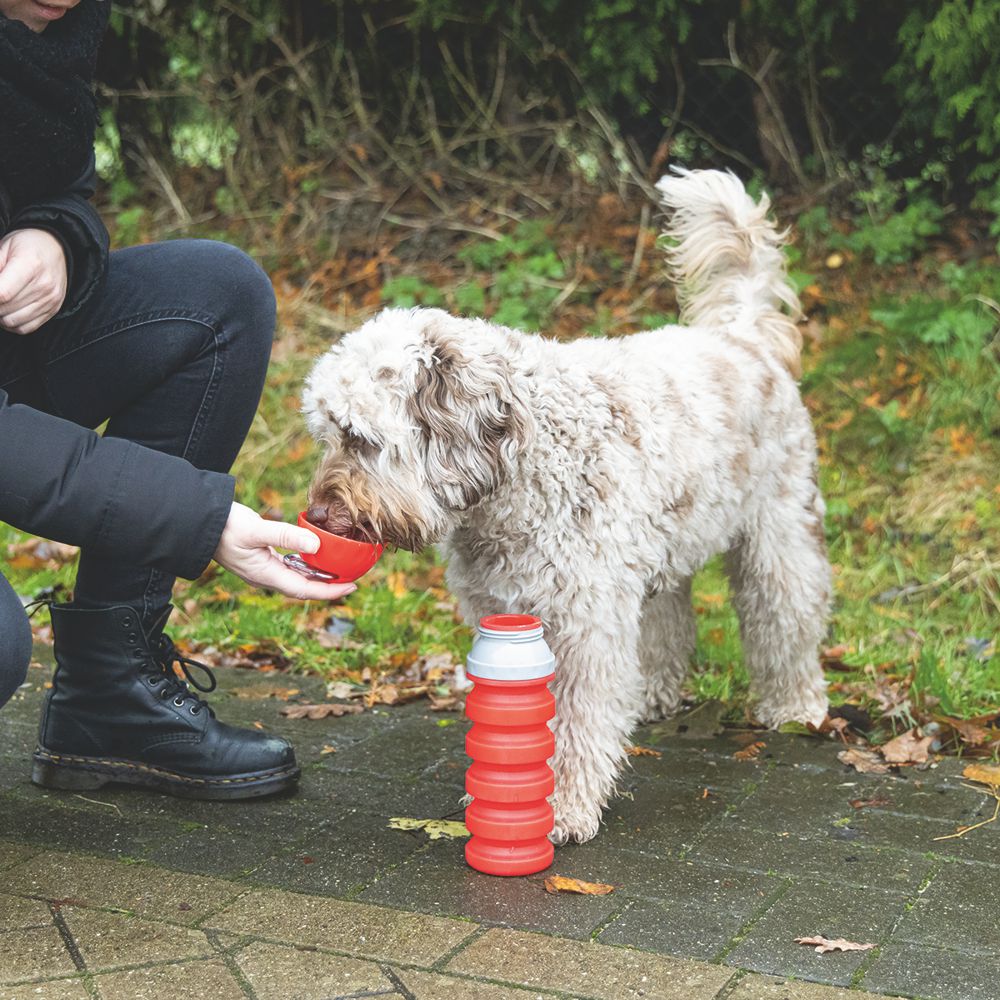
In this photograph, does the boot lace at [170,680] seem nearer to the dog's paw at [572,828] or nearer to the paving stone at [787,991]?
the dog's paw at [572,828]

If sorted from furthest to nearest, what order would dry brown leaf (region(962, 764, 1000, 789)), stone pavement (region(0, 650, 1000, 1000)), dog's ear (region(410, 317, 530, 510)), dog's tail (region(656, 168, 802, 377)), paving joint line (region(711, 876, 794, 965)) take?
1. dog's tail (region(656, 168, 802, 377))
2. dry brown leaf (region(962, 764, 1000, 789))
3. dog's ear (region(410, 317, 530, 510))
4. paving joint line (region(711, 876, 794, 965))
5. stone pavement (region(0, 650, 1000, 1000))

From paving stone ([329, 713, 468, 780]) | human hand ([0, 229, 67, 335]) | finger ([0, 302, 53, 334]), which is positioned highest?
human hand ([0, 229, 67, 335])

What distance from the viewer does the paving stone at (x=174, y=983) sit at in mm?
2463

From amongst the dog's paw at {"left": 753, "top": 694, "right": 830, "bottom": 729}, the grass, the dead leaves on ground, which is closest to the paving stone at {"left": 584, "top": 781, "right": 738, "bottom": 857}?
the dog's paw at {"left": 753, "top": 694, "right": 830, "bottom": 729}

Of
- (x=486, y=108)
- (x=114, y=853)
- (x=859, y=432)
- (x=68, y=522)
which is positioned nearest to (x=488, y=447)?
(x=68, y=522)

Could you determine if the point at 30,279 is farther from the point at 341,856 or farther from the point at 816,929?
the point at 816,929

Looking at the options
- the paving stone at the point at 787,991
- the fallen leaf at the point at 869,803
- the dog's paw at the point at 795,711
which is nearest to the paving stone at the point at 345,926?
the paving stone at the point at 787,991

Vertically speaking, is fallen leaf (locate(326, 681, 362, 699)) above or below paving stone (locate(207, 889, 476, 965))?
below

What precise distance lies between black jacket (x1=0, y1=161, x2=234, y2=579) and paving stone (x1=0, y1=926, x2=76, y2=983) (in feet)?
2.63

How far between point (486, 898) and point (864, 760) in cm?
143

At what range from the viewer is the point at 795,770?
3797mm

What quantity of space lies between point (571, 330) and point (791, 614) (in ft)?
12.6

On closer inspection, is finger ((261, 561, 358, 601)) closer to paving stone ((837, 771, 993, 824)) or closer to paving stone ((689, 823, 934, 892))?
paving stone ((689, 823, 934, 892))

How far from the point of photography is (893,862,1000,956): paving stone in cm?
274
